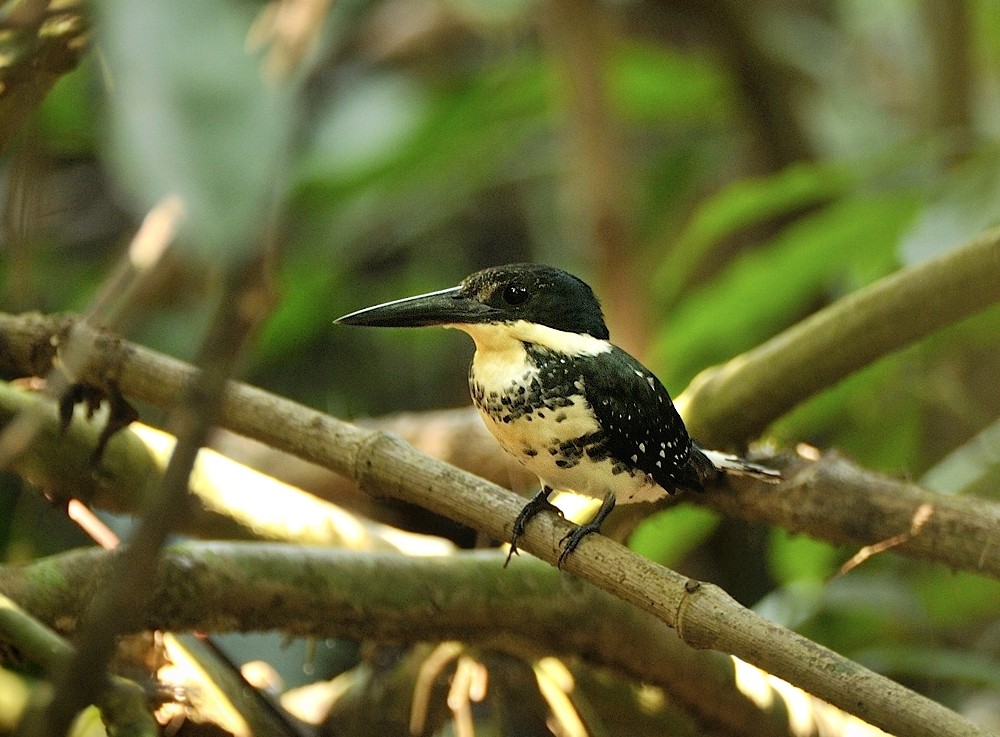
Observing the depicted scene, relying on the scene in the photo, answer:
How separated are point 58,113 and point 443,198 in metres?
1.17

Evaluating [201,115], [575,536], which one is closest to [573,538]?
[575,536]

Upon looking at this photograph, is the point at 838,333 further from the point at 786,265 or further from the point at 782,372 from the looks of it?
the point at 786,265

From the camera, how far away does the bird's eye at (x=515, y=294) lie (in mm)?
Answer: 1531

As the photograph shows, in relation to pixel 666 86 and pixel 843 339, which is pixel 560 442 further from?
pixel 666 86

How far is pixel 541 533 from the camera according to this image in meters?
1.40

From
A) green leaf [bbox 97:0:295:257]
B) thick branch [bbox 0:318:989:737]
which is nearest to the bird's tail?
thick branch [bbox 0:318:989:737]

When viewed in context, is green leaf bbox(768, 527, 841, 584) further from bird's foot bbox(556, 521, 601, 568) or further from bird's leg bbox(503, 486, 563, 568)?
bird's foot bbox(556, 521, 601, 568)

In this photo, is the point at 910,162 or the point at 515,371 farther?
the point at 910,162

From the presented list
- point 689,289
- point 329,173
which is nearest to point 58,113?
point 329,173

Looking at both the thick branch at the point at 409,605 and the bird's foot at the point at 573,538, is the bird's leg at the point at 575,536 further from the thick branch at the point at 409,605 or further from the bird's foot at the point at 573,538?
the thick branch at the point at 409,605

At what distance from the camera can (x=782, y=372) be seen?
1.75 m

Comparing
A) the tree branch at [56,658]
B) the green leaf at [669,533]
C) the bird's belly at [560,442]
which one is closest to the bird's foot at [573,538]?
the bird's belly at [560,442]

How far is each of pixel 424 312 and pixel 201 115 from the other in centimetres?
80

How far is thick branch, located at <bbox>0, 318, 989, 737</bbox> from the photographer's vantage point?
1.00 metres
